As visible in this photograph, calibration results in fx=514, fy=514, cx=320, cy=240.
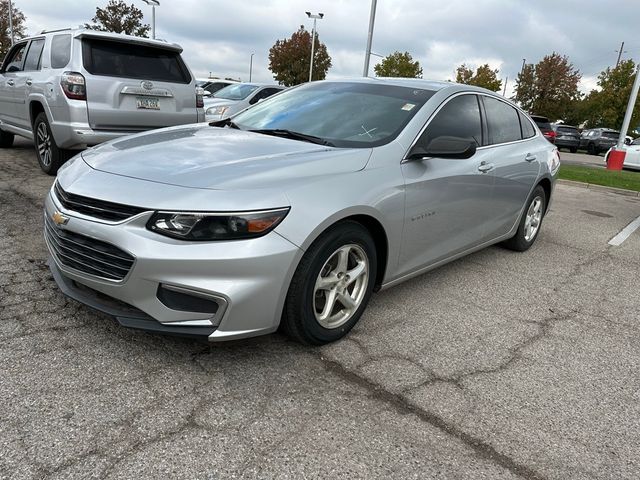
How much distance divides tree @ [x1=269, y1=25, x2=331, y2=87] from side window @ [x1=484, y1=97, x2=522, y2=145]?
50.2m

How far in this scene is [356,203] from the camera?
2836mm

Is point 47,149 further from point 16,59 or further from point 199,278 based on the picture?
point 199,278

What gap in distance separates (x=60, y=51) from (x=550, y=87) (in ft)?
158

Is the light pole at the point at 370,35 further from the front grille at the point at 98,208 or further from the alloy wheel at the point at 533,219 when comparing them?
the front grille at the point at 98,208

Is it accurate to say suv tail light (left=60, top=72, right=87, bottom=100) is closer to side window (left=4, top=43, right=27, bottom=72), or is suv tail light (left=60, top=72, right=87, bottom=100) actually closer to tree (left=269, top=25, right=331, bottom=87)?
side window (left=4, top=43, right=27, bottom=72)

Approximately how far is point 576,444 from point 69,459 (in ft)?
7.09

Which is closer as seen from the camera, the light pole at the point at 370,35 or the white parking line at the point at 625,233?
the white parking line at the point at 625,233

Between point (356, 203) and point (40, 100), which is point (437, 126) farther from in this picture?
point (40, 100)

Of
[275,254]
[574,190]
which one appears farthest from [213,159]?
[574,190]

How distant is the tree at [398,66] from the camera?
46.1 metres

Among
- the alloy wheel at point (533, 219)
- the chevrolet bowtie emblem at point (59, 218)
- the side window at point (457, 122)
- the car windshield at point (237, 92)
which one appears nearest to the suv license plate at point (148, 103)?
the chevrolet bowtie emblem at point (59, 218)

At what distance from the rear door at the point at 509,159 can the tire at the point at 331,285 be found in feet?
5.73

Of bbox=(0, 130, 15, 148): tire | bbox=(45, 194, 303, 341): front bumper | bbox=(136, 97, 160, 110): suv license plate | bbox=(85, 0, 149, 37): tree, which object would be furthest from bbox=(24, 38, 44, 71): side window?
bbox=(85, 0, 149, 37): tree

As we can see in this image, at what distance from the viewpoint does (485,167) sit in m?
4.09
